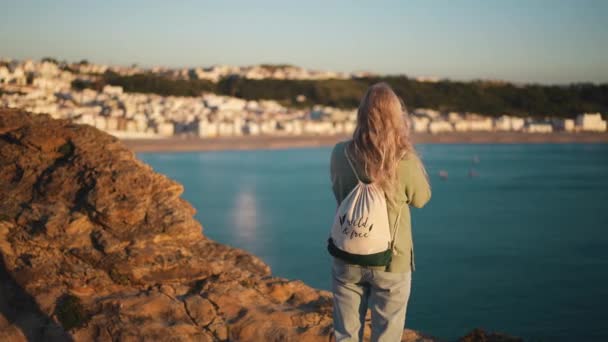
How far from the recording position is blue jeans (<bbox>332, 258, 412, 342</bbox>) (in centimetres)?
217

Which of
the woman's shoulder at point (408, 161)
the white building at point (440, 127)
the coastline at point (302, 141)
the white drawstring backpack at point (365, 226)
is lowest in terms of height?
the coastline at point (302, 141)

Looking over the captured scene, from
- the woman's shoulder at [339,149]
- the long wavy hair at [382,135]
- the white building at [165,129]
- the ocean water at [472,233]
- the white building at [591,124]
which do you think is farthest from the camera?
the white building at [591,124]

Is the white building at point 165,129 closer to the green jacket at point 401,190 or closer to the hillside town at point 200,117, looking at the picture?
the hillside town at point 200,117

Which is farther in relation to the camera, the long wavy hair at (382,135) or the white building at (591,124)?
the white building at (591,124)

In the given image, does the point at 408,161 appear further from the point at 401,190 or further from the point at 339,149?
the point at 339,149

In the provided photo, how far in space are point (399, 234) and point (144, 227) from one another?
2431 millimetres

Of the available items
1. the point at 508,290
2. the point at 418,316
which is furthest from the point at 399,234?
the point at 508,290

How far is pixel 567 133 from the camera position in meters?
46.3

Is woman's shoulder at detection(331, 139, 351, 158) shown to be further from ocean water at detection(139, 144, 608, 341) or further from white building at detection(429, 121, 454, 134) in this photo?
white building at detection(429, 121, 454, 134)

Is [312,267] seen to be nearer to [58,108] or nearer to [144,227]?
[144,227]

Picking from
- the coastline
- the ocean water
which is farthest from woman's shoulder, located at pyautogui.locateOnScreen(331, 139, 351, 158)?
the coastline

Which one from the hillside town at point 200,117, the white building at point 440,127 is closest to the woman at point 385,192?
the hillside town at point 200,117

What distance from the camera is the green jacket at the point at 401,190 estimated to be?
2.12m

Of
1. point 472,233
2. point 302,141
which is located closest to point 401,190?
point 472,233
